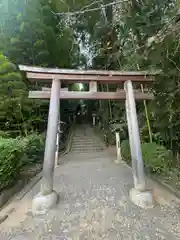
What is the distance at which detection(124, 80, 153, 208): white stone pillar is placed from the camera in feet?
7.91

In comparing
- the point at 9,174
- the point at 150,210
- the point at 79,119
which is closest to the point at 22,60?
the point at 9,174

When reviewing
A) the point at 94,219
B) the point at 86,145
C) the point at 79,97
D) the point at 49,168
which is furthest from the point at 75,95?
the point at 86,145

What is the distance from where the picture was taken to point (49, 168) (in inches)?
99.0

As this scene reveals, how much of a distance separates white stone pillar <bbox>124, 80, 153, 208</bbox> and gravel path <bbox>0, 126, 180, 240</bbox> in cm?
13

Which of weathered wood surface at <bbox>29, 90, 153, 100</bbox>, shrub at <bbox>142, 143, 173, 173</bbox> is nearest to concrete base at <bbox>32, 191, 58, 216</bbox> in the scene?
weathered wood surface at <bbox>29, 90, 153, 100</bbox>

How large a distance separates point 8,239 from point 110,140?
A: 6.79 metres

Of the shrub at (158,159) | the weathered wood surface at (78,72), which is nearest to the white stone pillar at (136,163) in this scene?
the weathered wood surface at (78,72)

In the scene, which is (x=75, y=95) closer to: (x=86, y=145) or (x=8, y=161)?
(x=8, y=161)

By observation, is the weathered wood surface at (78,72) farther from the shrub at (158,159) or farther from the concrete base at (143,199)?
the concrete base at (143,199)

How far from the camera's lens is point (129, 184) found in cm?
329

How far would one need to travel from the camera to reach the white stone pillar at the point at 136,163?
7.91ft

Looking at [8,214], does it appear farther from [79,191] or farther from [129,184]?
[129,184]

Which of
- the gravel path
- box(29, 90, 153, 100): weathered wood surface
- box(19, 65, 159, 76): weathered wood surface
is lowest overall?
the gravel path

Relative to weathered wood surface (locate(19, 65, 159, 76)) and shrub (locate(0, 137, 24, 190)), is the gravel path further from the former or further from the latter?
weathered wood surface (locate(19, 65, 159, 76))
